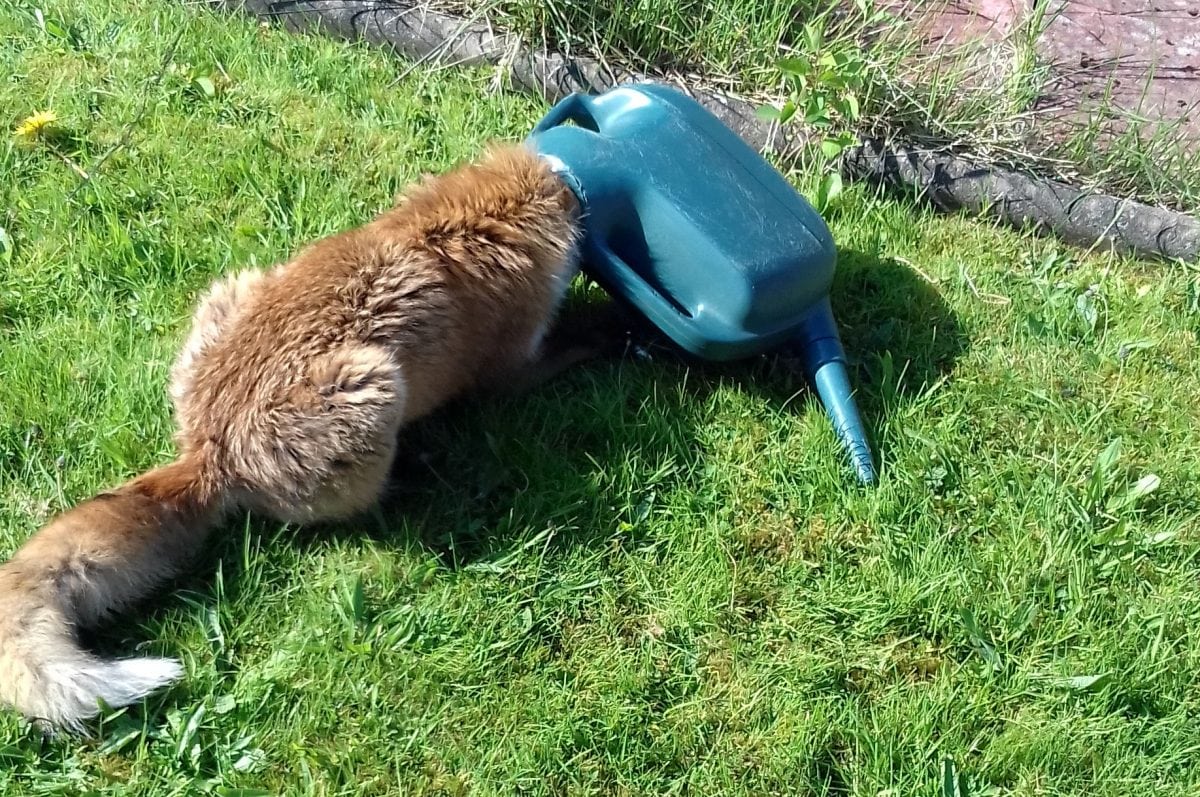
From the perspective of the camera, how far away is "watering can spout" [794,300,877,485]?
3.24 m

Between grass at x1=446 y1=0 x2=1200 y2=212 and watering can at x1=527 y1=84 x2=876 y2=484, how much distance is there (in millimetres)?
1220

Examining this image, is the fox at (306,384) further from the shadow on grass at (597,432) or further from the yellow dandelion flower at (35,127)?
the yellow dandelion flower at (35,127)

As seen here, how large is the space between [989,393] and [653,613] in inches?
57.6

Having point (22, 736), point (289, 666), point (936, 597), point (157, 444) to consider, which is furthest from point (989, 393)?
point (22, 736)

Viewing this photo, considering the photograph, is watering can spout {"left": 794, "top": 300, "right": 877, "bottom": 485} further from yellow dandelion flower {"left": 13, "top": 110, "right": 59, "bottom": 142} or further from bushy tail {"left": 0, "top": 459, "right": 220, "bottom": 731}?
yellow dandelion flower {"left": 13, "top": 110, "right": 59, "bottom": 142}

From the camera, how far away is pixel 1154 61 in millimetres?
4441

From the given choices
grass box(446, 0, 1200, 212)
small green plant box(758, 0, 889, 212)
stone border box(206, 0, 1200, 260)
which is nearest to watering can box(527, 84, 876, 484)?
small green plant box(758, 0, 889, 212)

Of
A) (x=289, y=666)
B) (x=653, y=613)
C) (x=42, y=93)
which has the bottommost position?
(x=653, y=613)

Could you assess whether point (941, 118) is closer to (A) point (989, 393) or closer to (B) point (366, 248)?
(A) point (989, 393)

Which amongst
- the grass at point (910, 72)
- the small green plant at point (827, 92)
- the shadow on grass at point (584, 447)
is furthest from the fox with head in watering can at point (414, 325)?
the grass at point (910, 72)

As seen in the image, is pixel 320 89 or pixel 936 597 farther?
pixel 320 89

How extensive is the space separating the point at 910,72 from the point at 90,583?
3664 mm

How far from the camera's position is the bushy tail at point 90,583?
8.02 ft

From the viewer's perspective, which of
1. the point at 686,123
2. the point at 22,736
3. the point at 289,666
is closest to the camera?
the point at 22,736
